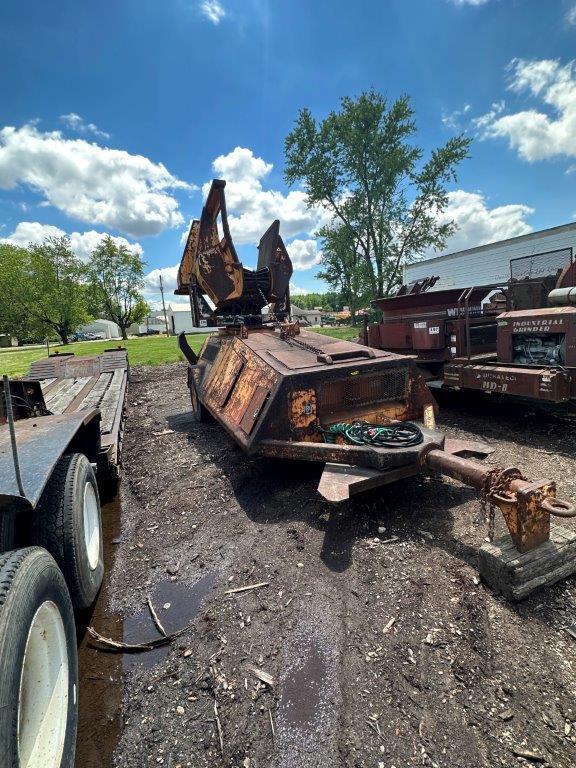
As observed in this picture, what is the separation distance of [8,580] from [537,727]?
7.58 ft

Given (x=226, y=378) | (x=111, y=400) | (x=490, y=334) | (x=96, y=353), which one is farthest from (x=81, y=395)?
(x=96, y=353)

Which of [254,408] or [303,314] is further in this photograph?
[303,314]

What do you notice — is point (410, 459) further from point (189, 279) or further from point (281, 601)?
point (189, 279)

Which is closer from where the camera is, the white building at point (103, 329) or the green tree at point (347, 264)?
the green tree at point (347, 264)

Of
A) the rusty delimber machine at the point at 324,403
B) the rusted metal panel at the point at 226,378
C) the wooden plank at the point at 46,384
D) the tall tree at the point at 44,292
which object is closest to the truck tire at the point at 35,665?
the rusty delimber machine at the point at 324,403

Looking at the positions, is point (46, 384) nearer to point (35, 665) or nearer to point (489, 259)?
point (35, 665)

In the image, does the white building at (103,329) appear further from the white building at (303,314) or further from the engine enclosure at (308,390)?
the engine enclosure at (308,390)

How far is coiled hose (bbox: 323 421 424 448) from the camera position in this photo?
362 centimetres

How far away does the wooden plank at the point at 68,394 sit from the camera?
5.80 meters

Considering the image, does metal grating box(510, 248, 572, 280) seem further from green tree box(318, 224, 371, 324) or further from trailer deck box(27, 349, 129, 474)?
green tree box(318, 224, 371, 324)

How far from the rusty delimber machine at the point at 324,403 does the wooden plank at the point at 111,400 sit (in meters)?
1.30

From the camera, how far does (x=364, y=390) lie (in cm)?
450

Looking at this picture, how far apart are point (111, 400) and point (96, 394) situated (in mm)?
589

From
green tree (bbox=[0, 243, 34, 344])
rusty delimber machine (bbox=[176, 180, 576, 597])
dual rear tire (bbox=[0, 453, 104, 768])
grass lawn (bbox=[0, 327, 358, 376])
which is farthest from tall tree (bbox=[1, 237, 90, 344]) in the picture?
dual rear tire (bbox=[0, 453, 104, 768])
